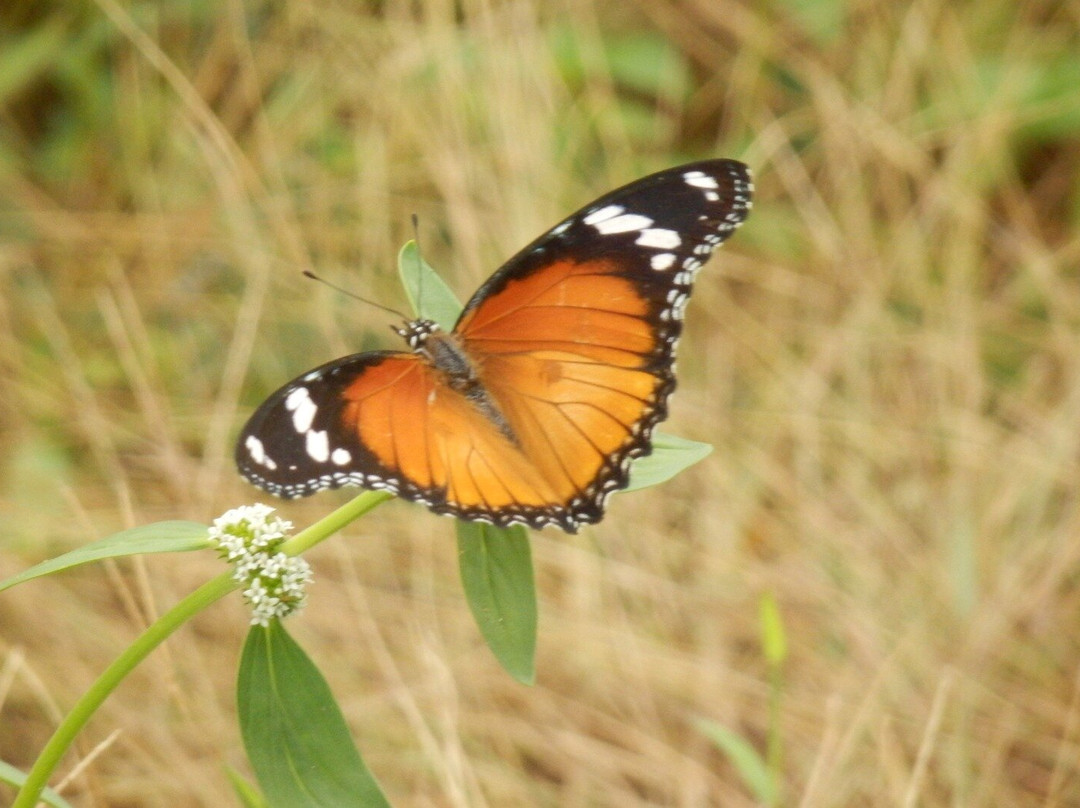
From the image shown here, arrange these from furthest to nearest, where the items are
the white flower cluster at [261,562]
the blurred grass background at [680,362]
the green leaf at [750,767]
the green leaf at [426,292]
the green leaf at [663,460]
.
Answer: the blurred grass background at [680,362], the green leaf at [750,767], the green leaf at [426,292], the green leaf at [663,460], the white flower cluster at [261,562]

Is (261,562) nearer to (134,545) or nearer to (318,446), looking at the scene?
(134,545)

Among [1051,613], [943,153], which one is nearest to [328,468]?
[1051,613]

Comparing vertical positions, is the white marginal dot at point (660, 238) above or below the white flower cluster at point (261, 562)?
above

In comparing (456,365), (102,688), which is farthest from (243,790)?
(456,365)

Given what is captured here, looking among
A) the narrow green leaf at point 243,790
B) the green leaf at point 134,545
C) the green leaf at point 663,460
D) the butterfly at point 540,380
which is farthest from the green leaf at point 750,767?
the green leaf at point 134,545

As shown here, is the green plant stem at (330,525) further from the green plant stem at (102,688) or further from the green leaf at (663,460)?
the green leaf at (663,460)

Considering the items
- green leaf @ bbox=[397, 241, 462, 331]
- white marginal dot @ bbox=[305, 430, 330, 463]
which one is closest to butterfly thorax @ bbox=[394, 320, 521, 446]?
green leaf @ bbox=[397, 241, 462, 331]

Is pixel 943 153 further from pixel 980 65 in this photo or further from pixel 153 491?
pixel 153 491
